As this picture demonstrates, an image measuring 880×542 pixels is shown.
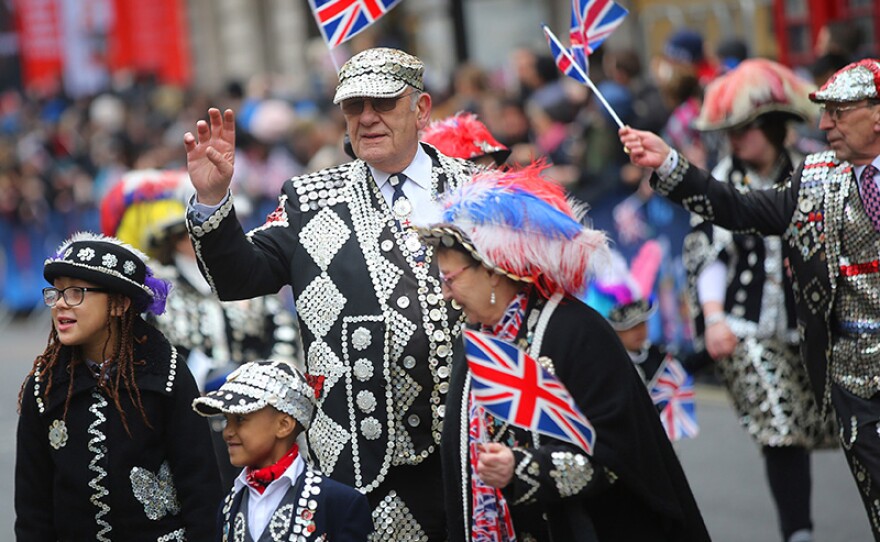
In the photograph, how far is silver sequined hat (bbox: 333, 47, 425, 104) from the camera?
5.05 metres

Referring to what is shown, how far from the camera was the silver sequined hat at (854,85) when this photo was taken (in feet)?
17.5

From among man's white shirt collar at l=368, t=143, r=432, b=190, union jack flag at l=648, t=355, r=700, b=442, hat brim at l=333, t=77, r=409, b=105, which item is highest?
hat brim at l=333, t=77, r=409, b=105

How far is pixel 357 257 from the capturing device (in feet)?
16.7

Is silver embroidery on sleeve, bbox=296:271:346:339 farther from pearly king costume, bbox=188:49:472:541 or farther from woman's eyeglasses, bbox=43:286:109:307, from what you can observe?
woman's eyeglasses, bbox=43:286:109:307

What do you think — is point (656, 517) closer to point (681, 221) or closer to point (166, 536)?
point (166, 536)

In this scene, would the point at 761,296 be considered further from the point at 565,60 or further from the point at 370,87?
the point at 370,87

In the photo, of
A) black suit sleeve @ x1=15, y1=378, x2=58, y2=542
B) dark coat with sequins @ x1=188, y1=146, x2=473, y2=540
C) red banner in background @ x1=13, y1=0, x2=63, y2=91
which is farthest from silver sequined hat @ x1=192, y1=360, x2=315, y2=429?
red banner in background @ x1=13, y1=0, x2=63, y2=91

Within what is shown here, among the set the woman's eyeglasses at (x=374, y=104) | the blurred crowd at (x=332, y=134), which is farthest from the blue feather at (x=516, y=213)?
the blurred crowd at (x=332, y=134)

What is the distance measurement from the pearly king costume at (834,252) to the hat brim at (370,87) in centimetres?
97

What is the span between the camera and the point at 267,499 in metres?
4.55

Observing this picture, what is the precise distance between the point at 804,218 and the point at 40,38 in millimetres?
23851

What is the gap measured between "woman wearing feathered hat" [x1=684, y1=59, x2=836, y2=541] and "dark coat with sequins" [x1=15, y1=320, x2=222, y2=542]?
2.77 m

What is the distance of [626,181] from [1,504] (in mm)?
4735

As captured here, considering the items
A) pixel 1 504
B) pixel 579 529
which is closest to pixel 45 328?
pixel 1 504
